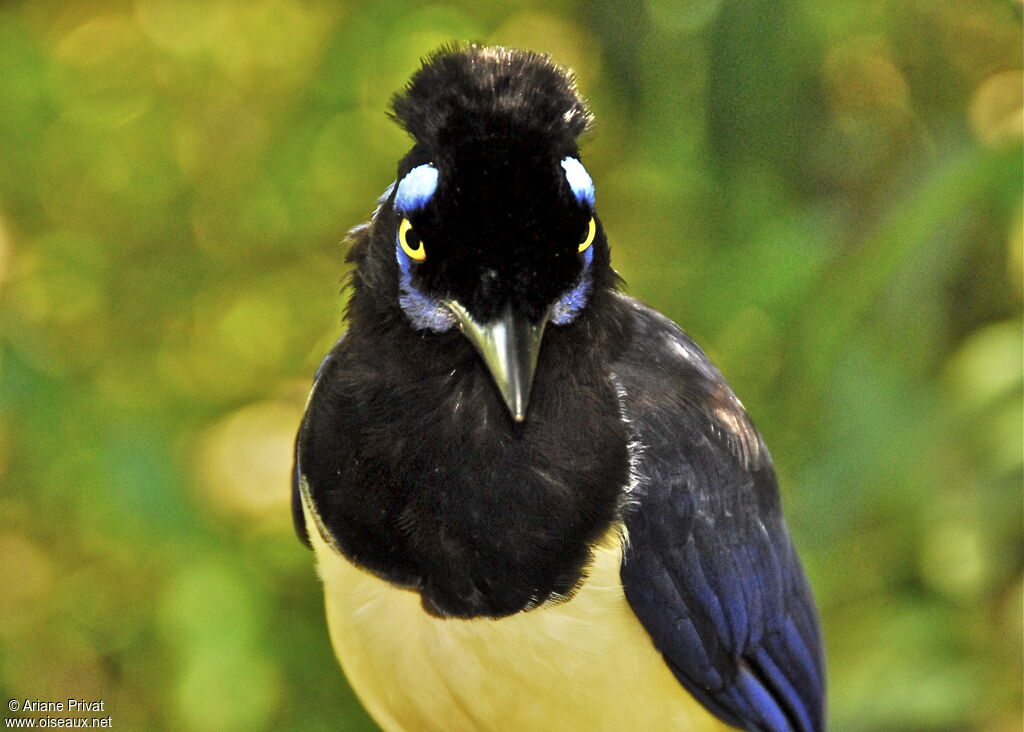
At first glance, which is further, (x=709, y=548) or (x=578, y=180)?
(x=709, y=548)

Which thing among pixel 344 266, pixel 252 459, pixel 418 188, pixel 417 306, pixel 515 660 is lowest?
pixel 252 459

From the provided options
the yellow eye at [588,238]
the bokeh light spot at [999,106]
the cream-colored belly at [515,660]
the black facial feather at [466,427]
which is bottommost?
the cream-colored belly at [515,660]

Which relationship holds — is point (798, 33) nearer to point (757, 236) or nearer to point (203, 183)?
point (757, 236)

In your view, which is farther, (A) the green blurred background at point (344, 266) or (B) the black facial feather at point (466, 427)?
(A) the green blurred background at point (344, 266)

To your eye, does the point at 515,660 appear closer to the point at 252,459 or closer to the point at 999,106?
the point at 252,459

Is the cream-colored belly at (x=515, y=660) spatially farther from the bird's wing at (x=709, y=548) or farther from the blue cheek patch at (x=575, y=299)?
the blue cheek patch at (x=575, y=299)

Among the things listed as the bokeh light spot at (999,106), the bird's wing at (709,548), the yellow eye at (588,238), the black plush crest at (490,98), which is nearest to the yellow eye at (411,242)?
the black plush crest at (490,98)

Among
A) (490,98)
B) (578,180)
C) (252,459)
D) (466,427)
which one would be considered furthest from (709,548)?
(252,459)

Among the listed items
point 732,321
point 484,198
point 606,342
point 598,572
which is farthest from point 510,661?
point 732,321
